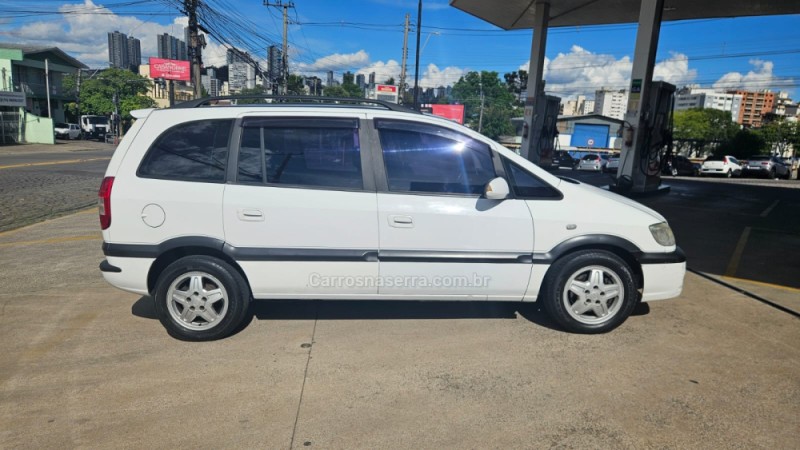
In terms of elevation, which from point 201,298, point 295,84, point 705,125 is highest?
point 295,84

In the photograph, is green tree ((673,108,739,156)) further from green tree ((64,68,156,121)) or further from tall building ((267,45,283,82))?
green tree ((64,68,156,121))

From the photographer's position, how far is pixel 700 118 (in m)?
88.1

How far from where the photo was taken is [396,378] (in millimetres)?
3436

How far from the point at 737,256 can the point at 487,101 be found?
97.4m

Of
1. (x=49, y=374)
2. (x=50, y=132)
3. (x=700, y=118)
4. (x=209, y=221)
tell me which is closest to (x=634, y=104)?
(x=209, y=221)

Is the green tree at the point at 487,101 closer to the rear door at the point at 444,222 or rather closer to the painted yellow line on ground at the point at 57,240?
the painted yellow line on ground at the point at 57,240

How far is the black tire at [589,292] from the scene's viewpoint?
4.02 m

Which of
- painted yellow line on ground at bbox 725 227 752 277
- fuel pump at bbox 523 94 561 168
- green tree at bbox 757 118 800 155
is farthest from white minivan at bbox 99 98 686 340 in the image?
green tree at bbox 757 118 800 155

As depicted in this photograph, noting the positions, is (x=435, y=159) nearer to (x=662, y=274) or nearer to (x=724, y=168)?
(x=662, y=274)

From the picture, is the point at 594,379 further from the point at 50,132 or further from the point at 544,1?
the point at 50,132

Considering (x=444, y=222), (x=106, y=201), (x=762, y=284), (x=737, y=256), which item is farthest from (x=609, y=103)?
(x=106, y=201)

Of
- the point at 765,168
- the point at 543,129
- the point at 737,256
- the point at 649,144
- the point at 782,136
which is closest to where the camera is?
the point at 737,256

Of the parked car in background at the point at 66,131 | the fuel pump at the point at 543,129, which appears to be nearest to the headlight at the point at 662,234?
the fuel pump at the point at 543,129

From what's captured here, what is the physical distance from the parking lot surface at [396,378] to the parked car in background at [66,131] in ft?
164
